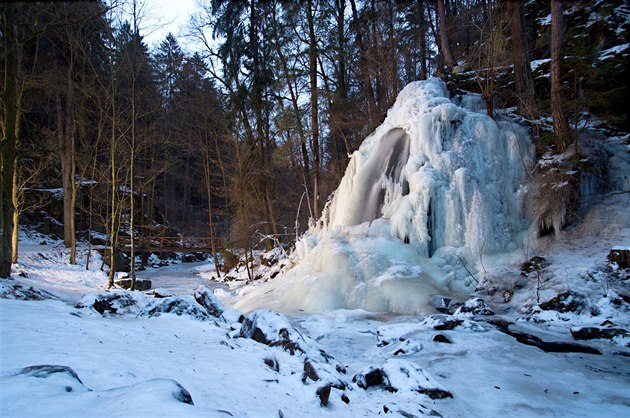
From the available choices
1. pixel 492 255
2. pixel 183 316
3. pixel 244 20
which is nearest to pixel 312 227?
pixel 492 255

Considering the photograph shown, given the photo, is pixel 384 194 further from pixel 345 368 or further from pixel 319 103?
pixel 345 368

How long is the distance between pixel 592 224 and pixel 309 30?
12.0 m

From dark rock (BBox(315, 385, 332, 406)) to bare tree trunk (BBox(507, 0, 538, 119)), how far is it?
1033cm

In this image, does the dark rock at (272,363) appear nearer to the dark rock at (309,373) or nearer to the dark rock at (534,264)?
the dark rock at (309,373)

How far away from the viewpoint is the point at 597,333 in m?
5.64

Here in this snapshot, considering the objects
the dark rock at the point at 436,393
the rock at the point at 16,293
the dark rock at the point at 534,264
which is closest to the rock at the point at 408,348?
the dark rock at the point at 436,393

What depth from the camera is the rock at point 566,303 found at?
21.6 feet

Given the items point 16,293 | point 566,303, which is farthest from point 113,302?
point 566,303

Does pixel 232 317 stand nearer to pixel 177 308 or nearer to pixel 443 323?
pixel 177 308

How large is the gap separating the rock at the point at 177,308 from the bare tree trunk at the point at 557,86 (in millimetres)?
9021

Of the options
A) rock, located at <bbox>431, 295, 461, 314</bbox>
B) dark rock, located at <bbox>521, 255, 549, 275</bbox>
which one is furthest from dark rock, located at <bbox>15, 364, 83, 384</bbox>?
dark rock, located at <bbox>521, 255, 549, 275</bbox>

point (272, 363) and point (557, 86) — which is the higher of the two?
point (557, 86)

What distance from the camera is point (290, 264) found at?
12805 millimetres

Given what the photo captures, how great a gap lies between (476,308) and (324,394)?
192 inches
